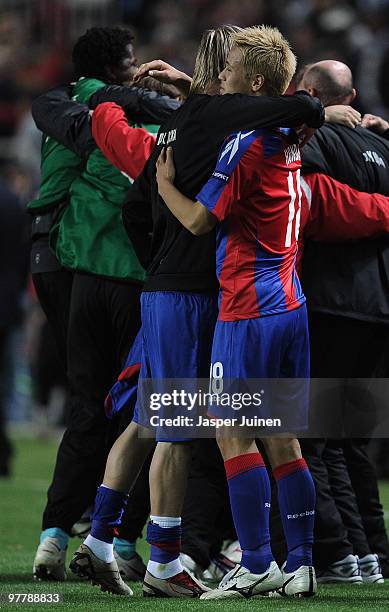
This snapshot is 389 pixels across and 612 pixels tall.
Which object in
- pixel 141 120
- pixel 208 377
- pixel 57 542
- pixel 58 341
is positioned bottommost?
pixel 57 542

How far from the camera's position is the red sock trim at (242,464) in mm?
4578

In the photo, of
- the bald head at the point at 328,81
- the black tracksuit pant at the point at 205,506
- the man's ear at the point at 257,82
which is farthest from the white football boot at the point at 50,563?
the bald head at the point at 328,81

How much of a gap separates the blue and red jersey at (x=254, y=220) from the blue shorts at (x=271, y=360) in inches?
1.7

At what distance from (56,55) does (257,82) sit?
1421 cm

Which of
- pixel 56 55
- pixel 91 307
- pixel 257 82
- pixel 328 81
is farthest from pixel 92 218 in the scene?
pixel 56 55

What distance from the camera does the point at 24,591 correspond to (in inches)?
193

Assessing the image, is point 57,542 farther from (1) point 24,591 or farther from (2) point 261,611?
(2) point 261,611

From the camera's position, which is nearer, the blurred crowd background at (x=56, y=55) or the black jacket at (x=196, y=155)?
the black jacket at (x=196, y=155)

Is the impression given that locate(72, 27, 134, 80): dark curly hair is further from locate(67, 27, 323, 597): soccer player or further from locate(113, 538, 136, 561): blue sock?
locate(113, 538, 136, 561): blue sock

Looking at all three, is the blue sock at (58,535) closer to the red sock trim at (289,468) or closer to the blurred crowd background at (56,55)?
the red sock trim at (289,468)

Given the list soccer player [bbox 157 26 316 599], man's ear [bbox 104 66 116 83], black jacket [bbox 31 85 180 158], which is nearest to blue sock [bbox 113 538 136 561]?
soccer player [bbox 157 26 316 599]

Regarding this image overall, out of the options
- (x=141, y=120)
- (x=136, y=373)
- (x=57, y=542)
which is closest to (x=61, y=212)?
(x=141, y=120)

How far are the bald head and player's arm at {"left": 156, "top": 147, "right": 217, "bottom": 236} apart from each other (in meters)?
1.21

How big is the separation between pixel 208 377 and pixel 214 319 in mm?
208
